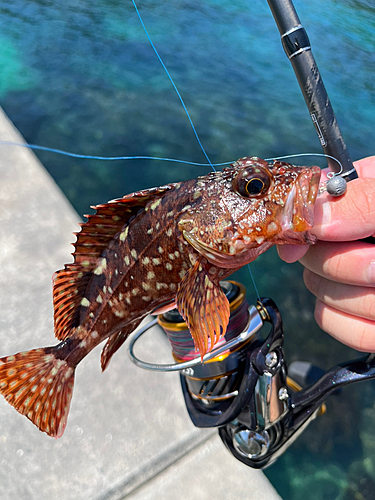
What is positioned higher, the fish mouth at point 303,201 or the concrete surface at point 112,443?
the fish mouth at point 303,201

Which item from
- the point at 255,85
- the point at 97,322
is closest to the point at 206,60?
the point at 255,85

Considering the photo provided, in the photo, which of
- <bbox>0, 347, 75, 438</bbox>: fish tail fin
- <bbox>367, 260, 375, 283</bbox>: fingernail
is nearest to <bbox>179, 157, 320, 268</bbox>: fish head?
<bbox>367, 260, 375, 283</bbox>: fingernail

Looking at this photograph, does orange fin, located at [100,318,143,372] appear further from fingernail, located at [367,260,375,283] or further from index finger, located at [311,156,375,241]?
fingernail, located at [367,260,375,283]

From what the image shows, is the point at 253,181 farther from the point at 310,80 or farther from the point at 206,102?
the point at 206,102

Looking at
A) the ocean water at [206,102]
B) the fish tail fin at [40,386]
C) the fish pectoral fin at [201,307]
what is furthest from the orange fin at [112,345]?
the ocean water at [206,102]

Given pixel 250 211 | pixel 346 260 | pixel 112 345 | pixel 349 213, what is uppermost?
pixel 349 213

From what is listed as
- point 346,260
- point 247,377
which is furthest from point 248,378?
point 346,260

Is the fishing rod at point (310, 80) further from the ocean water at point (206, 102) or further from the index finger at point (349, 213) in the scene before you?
the ocean water at point (206, 102)
